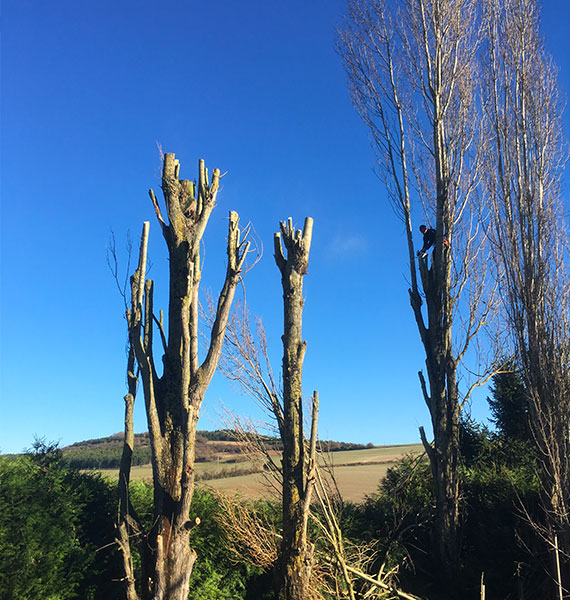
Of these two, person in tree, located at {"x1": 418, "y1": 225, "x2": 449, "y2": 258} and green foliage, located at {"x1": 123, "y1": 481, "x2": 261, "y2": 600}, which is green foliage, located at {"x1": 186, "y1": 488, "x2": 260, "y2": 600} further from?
person in tree, located at {"x1": 418, "y1": 225, "x2": 449, "y2": 258}

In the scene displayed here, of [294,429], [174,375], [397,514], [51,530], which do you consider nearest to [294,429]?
[294,429]

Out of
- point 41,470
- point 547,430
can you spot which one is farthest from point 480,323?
point 41,470

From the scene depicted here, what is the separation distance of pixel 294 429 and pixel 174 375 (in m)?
2.01

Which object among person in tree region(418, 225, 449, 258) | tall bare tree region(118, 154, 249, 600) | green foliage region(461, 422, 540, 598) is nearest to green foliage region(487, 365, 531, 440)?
green foliage region(461, 422, 540, 598)

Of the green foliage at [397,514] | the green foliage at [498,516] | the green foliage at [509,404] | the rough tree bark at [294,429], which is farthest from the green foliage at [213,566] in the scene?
the green foliage at [509,404]

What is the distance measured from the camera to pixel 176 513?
6121 mm

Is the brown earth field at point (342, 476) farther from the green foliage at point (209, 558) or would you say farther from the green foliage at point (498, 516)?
the green foliage at point (498, 516)

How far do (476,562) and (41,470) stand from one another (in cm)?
727

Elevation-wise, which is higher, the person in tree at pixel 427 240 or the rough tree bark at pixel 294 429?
the person in tree at pixel 427 240

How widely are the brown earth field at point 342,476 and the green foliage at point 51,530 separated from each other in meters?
1.02

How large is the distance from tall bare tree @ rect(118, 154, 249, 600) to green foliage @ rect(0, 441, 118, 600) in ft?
2.87

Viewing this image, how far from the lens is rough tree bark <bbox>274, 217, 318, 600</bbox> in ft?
23.1

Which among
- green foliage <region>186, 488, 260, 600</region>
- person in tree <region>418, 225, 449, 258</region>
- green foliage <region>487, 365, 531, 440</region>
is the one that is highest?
person in tree <region>418, 225, 449, 258</region>

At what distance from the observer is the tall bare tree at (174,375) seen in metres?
5.97
